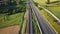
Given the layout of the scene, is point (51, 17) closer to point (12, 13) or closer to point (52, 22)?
point (52, 22)

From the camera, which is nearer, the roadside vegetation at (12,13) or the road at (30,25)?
the road at (30,25)

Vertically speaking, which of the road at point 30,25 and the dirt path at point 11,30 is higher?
the road at point 30,25

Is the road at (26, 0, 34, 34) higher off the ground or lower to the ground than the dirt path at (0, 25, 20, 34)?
higher

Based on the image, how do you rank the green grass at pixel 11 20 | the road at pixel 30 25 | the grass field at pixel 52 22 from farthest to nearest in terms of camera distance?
1. the green grass at pixel 11 20
2. the road at pixel 30 25
3. the grass field at pixel 52 22

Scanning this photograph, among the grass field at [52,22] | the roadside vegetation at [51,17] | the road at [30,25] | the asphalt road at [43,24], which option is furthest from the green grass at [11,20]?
the grass field at [52,22]

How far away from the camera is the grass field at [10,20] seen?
130 inches

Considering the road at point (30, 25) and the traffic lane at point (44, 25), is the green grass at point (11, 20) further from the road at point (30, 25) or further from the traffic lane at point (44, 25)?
the traffic lane at point (44, 25)

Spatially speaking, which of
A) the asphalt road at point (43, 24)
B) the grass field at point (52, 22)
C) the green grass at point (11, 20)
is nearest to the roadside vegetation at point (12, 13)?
the green grass at point (11, 20)

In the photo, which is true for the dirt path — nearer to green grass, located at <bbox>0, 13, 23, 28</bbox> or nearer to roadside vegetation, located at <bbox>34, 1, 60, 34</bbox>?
green grass, located at <bbox>0, 13, 23, 28</bbox>

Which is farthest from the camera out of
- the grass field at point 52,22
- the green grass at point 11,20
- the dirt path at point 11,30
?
the green grass at point 11,20

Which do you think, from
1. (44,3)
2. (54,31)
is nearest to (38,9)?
(44,3)

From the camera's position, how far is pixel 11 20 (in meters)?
3.37

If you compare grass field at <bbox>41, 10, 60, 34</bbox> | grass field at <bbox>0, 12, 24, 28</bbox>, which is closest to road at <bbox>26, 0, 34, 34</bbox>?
grass field at <bbox>0, 12, 24, 28</bbox>

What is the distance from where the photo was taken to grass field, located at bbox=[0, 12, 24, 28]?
3312 mm
